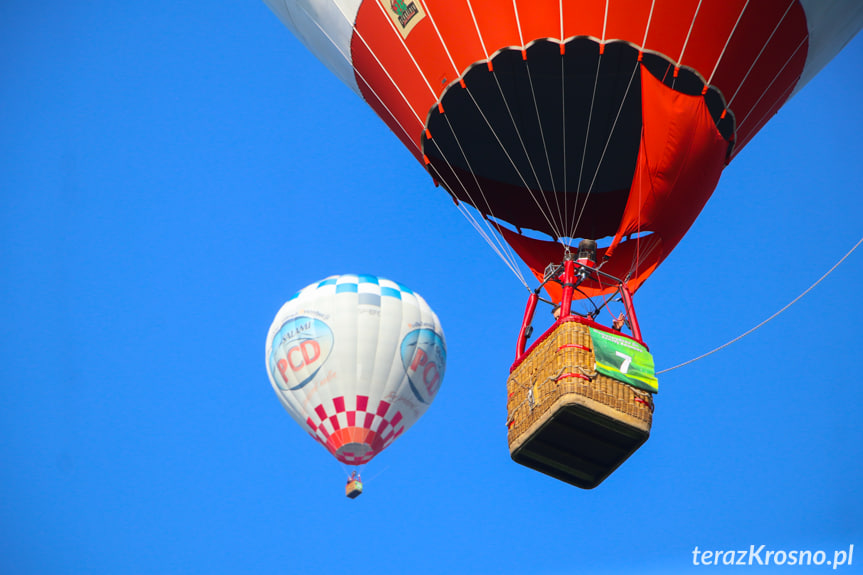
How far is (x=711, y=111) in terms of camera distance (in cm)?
1178

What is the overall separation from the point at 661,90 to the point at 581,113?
1.03 metres

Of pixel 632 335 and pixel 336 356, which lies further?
pixel 336 356

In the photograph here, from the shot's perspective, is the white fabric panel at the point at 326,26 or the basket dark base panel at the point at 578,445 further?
the white fabric panel at the point at 326,26

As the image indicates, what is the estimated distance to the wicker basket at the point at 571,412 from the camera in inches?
393

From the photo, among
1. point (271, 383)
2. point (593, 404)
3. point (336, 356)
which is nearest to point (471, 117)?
point (593, 404)

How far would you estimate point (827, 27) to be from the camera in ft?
39.7

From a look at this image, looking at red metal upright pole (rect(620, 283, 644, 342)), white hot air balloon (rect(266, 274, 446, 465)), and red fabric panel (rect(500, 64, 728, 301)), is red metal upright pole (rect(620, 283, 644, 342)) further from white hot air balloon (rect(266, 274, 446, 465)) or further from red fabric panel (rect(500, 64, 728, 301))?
white hot air balloon (rect(266, 274, 446, 465))

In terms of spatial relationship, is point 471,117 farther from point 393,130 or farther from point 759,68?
point 759,68

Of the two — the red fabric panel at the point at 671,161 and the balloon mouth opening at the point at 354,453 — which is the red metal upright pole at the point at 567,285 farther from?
the balloon mouth opening at the point at 354,453

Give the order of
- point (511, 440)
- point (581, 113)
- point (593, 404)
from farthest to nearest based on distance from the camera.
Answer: point (581, 113), point (511, 440), point (593, 404)

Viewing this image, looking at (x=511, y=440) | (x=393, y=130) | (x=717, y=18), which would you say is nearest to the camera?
(x=511, y=440)

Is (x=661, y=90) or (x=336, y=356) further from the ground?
(x=336, y=356)

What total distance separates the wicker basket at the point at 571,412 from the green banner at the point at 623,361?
58mm

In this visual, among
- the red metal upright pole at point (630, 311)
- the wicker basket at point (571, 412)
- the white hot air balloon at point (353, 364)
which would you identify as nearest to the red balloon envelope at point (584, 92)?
the red metal upright pole at point (630, 311)
